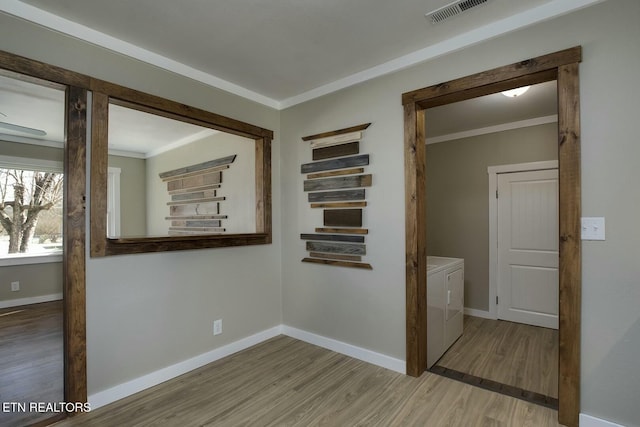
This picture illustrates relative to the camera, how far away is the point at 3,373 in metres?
2.46

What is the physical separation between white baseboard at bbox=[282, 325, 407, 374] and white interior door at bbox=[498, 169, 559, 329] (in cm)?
231

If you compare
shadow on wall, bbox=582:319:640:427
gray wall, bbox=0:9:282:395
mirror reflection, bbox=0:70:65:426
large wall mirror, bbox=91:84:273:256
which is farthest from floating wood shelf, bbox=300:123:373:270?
mirror reflection, bbox=0:70:65:426

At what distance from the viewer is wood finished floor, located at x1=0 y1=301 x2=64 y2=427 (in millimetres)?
2121

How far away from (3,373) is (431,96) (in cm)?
412

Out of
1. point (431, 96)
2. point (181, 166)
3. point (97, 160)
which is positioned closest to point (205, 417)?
point (97, 160)

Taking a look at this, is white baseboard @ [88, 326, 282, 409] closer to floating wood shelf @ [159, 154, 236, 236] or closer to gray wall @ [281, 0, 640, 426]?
gray wall @ [281, 0, 640, 426]

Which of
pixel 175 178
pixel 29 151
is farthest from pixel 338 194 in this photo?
pixel 29 151

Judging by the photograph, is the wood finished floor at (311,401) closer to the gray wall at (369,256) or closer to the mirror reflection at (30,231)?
the gray wall at (369,256)

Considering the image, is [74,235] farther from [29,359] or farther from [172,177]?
[172,177]

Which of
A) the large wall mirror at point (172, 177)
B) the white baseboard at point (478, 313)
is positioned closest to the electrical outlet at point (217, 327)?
the large wall mirror at point (172, 177)

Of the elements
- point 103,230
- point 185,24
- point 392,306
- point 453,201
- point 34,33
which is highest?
point 185,24

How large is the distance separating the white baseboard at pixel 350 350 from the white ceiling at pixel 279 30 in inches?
97.4

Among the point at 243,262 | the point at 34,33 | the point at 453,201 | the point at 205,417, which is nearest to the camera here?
the point at 34,33

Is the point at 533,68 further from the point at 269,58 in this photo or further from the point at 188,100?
the point at 188,100
